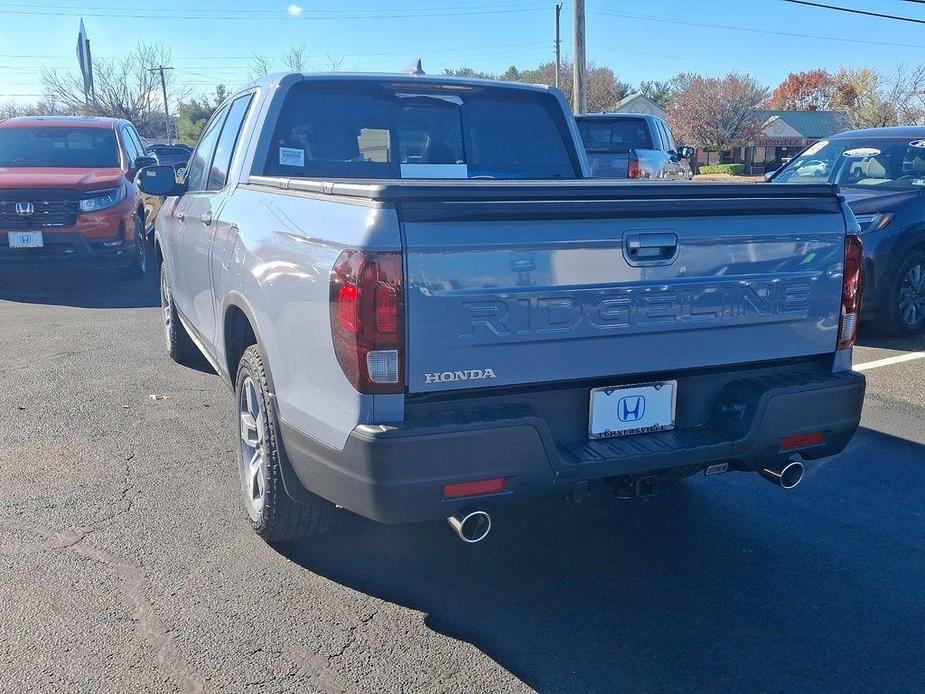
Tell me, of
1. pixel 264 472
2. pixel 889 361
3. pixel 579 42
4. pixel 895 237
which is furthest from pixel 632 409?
pixel 579 42

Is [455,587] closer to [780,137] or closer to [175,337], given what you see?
[175,337]

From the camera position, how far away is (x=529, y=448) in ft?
9.75

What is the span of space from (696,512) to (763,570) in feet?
2.03

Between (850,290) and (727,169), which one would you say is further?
(727,169)

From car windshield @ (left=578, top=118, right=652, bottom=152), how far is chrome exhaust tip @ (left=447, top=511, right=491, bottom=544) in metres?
12.1

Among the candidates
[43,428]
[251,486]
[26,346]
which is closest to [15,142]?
[26,346]

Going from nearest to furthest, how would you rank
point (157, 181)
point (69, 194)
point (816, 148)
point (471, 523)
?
point (471, 523) → point (157, 181) → point (816, 148) → point (69, 194)

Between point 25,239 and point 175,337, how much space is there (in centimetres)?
426

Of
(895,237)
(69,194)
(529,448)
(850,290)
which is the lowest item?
(529,448)

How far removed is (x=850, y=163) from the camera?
9016mm

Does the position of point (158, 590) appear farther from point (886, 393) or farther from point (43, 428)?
point (886, 393)

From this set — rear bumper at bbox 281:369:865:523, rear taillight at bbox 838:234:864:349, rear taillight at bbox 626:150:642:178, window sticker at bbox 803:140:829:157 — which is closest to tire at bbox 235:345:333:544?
rear bumper at bbox 281:369:865:523

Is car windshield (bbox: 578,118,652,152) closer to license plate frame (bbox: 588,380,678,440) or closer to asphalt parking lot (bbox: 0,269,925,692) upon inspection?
asphalt parking lot (bbox: 0,269,925,692)

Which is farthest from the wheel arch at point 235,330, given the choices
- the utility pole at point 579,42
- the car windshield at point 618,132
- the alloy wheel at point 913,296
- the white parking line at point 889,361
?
the utility pole at point 579,42
